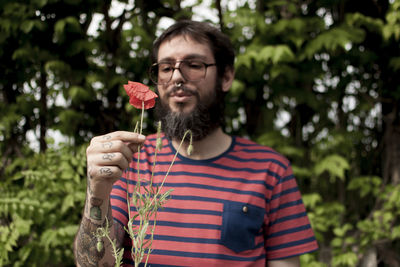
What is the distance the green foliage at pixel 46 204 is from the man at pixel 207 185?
A: 75cm

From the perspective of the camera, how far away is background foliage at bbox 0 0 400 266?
2.25 metres

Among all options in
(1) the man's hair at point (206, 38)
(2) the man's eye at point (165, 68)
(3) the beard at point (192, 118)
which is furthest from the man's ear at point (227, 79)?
(2) the man's eye at point (165, 68)

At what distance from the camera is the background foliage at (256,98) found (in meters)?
2.25

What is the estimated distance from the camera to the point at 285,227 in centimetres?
154

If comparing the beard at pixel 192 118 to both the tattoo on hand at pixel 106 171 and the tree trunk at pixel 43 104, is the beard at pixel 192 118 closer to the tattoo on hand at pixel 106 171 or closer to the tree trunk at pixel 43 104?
the tattoo on hand at pixel 106 171

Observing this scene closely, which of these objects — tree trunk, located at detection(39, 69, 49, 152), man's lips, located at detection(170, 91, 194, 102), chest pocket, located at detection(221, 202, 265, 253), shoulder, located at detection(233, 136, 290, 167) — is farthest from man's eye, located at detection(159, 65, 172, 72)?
tree trunk, located at detection(39, 69, 49, 152)

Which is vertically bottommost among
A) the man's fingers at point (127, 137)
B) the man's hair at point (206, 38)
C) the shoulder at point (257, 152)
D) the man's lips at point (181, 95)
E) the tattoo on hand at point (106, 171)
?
the tattoo on hand at point (106, 171)

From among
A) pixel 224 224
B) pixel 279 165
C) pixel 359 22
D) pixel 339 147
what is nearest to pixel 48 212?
pixel 224 224

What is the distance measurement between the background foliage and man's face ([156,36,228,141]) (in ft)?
2.35

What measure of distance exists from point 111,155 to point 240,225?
76cm

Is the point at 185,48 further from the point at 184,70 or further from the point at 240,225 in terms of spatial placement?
the point at 240,225

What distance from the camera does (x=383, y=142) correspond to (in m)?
2.84

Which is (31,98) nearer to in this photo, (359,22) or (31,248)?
(31,248)

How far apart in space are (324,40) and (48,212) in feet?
6.41
